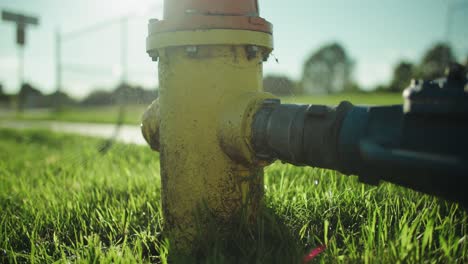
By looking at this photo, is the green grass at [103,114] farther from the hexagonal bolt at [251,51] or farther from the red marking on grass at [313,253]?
the red marking on grass at [313,253]

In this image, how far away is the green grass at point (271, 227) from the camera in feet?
3.88

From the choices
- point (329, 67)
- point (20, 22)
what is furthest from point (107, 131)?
point (329, 67)

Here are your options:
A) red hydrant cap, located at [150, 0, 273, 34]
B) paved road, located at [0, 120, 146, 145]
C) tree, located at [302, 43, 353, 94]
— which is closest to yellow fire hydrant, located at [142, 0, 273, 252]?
red hydrant cap, located at [150, 0, 273, 34]

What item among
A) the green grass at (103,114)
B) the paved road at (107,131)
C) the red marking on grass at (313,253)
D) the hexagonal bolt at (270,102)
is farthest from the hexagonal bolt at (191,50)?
the paved road at (107,131)

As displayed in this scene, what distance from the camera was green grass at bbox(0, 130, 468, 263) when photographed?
3.88ft

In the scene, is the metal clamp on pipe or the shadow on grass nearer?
the metal clamp on pipe

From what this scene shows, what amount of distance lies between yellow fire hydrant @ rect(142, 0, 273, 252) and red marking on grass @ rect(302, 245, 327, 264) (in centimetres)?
28

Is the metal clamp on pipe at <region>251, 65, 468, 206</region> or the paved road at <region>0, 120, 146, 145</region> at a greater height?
the metal clamp on pipe at <region>251, 65, 468, 206</region>

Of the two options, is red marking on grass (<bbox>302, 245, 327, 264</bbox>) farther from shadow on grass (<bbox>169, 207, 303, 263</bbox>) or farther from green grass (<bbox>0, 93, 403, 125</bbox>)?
green grass (<bbox>0, 93, 403, 125</bbox>)

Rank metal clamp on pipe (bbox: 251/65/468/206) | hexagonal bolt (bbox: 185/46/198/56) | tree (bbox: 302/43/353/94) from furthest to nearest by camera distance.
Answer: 1. tree (bbox: 302/43/353/94)
2. hexagonal bolt (bbox: 185/46/198/56)
3. metal clamp on pipe (bbox: 251/65/468/206)

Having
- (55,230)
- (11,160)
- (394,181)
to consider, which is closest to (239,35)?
(394,181)

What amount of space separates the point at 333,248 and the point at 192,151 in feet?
1.99

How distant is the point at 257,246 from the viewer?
1.30 metres

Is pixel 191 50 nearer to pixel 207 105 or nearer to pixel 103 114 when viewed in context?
pixel 207 105
